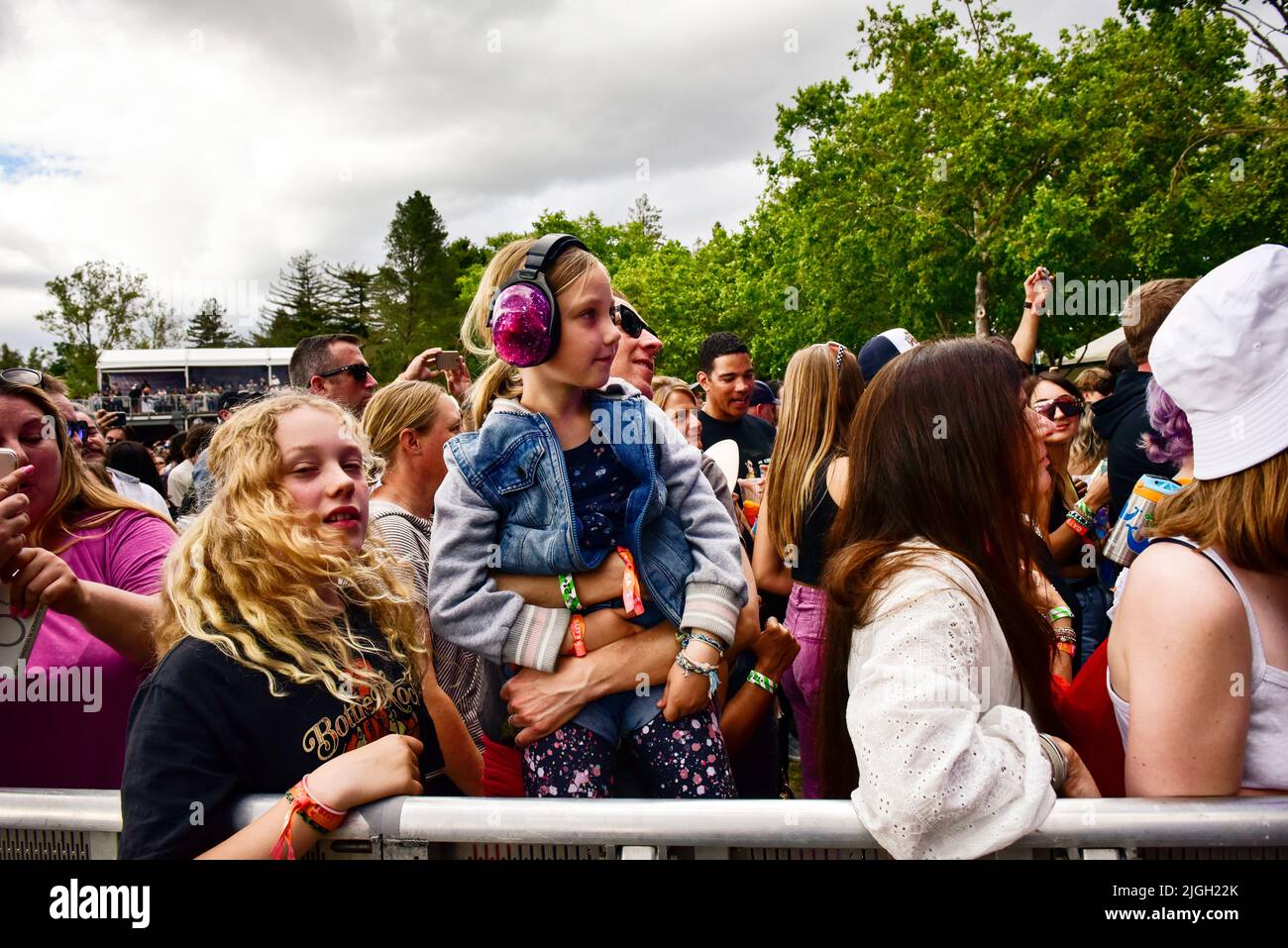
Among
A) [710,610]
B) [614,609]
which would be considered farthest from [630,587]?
[710,610]

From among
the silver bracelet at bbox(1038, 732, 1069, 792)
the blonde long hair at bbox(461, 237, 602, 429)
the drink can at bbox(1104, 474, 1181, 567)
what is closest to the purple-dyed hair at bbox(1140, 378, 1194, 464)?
the drink can at bbox(1104, 474, 1181, 567)

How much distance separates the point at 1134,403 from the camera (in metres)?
3.65

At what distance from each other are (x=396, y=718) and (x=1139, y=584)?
156 cm

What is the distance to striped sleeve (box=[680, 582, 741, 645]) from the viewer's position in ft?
6.71

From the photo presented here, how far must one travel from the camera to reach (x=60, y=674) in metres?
2.06

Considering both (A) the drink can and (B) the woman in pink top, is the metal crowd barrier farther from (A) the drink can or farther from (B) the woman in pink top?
(A) the drink can

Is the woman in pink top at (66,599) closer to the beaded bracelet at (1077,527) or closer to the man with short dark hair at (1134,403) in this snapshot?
the man with short dark hair at (1134,403)

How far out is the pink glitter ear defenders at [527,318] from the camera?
1.99 m

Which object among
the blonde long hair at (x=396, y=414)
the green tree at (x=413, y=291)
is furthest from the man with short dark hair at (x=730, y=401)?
the green tree at (x=413, y=291)

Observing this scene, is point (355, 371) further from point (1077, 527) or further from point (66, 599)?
point (1077, 527)

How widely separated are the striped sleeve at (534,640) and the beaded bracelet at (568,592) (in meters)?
0.05

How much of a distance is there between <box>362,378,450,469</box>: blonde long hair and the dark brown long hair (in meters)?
1.84

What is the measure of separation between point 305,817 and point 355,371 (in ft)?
11.5
